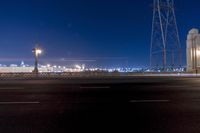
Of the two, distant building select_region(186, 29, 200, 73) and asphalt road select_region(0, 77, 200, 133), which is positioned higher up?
distant building select_region(186, 29, 200, 73)

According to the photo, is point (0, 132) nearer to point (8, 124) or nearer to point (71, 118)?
point (8, 124)

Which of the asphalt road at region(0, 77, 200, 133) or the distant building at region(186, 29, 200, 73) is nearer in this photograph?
the asphalt road at region(0, 77, 200, 133)

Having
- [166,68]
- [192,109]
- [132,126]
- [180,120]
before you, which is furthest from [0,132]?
[166,68]

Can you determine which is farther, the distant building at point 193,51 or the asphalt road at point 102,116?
the distant building at point 193,51

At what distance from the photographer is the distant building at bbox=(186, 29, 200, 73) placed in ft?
169

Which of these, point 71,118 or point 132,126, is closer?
point 132,126

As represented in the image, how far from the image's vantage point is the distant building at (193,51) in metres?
51.4

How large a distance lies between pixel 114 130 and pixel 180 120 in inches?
71.3

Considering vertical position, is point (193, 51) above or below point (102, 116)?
above

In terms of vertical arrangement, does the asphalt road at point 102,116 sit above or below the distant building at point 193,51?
below

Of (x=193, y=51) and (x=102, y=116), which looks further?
(x=193, y=51)

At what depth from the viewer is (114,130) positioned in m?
5.83

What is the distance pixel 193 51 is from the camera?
5109 cm

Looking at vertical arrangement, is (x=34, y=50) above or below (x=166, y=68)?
above
